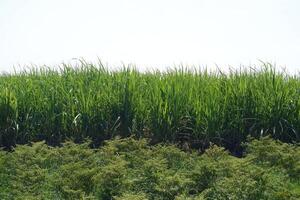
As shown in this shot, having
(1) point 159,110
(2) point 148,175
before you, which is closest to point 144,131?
(1) point 159,110

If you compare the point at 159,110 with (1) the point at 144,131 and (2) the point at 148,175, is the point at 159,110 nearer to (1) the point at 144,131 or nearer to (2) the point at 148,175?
(1) the point at 144,131

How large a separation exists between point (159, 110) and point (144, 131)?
0.40 metres

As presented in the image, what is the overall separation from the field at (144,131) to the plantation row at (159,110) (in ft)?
0.05

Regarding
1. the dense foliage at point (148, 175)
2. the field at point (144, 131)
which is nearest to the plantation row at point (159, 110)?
the field at point (144, 131)

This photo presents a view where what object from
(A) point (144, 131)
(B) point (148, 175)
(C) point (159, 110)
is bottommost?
(B) point (148, 175)

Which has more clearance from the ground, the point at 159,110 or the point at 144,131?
the point at 159,110

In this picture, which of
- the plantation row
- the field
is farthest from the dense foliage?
the plantation row

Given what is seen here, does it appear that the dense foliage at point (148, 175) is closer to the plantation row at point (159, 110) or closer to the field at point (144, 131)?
the field at point (144, 131)

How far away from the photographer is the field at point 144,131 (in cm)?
524

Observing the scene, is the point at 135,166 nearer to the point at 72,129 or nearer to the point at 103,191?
the point at 103,191

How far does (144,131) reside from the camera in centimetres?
772

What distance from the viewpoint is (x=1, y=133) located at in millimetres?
8070

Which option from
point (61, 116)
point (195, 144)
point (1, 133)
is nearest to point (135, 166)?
point (195, 144)

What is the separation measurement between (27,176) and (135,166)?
1255 millimetres
